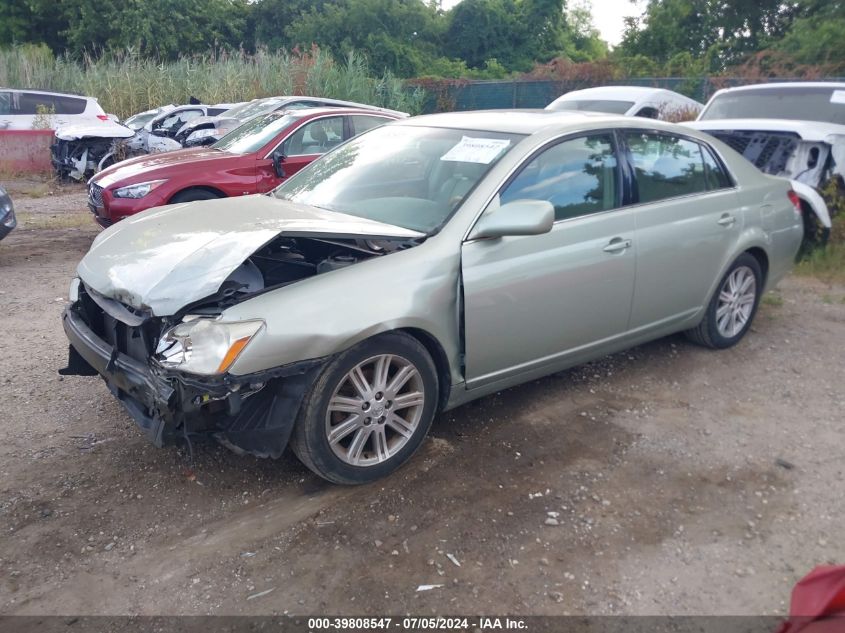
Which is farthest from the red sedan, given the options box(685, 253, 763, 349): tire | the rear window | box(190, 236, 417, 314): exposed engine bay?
the rear window

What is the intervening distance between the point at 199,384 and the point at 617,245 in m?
2.46

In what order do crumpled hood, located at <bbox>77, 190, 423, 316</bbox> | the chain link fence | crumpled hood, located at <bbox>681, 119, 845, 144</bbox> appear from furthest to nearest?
the chain link fence < crumpled hood, located at <bbox>681, 119, 845, 144</bbox> < crumpled hood, located at <bbox>77, 190, 423, 316</bbox>

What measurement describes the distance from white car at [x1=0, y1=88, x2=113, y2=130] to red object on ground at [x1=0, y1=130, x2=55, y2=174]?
142 mm

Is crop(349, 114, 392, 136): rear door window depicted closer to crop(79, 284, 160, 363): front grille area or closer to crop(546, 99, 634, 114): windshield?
crop(546, 99, 634, 114): windshield

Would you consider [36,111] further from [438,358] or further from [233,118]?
[438,358]

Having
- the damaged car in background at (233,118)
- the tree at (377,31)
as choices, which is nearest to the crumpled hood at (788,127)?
the damaged car in background at (233,118)

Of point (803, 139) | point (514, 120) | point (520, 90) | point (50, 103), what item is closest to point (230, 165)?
point (514, 120)

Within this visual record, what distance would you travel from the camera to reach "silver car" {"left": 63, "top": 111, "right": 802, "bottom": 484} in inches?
121

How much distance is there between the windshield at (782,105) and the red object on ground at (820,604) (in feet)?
23.8

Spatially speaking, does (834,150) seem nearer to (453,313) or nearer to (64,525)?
(453,313)

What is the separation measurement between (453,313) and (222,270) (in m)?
1.13

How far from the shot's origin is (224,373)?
2.93 metres

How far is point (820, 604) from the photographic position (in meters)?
1.89

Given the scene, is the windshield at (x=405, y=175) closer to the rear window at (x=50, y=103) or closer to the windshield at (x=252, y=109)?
the windshield at (x=252, y=109)
